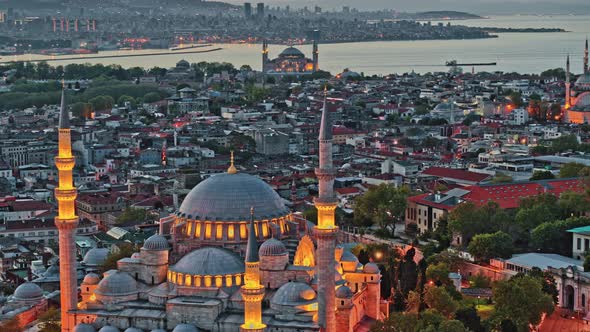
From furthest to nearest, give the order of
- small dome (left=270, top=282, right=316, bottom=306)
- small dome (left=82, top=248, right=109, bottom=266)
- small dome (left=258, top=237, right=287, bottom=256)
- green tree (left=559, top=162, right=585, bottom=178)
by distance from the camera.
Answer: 1. green tree (left=559, top=162, right=585, bottom=178)
2. small dome (left=82, top=248, right=109, bottom=266)
3. small dome (left=258, top=237, right=287, bottom=256)
4. small dome (left=270, top=282, right=316, bottom=306)

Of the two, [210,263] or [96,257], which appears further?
[96,257]

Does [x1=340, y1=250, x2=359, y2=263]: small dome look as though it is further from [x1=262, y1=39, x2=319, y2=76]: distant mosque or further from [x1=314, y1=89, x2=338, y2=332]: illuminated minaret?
[x1=262, y1=39, x2=319, y2=76]: distant mosque

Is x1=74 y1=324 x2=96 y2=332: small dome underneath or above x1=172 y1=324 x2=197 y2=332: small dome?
underneath

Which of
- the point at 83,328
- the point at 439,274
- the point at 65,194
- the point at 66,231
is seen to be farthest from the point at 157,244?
the point at 439,274

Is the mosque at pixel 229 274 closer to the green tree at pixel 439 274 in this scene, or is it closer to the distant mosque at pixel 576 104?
the green tree at pixel 439 274

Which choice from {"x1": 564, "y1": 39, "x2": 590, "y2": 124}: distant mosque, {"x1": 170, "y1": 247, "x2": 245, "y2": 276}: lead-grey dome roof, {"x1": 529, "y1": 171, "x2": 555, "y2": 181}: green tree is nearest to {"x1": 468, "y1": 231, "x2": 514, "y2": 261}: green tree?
{"x1": 170, "y1": 247, "x2": 245, "y2": 276}: lead-grey dome roof

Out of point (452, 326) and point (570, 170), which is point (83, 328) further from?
point (570, 170)

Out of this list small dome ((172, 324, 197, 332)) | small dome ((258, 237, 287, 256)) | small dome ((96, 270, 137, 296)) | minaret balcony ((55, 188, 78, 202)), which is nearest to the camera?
Result: small dome ((172, 324, 197, 332))
